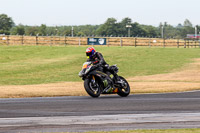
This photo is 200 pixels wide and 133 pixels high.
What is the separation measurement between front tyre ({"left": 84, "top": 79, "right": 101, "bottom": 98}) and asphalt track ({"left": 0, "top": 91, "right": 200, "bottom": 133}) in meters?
1.15

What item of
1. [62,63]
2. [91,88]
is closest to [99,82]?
[91,88]

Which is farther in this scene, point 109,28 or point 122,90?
point 109,28

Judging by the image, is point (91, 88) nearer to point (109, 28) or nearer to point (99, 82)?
point (99, 82)

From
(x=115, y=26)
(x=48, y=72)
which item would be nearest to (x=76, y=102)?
(x=48, y=72)

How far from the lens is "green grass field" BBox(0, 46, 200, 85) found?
34469 millimetres

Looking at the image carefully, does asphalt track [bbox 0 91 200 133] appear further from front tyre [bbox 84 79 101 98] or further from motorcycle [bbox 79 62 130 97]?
motorcycle [bbox 79 62 130 97]

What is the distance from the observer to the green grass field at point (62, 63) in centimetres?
3447

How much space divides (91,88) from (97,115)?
4.58 meters

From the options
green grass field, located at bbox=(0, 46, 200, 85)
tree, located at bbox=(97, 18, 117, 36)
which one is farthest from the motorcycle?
tree, located at bbox=(97, 18, 117, 36)

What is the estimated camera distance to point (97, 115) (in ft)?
Result: 34.0

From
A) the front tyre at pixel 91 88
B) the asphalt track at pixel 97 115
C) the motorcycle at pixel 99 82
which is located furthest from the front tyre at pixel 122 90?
the asphalt track at pixel 97 115

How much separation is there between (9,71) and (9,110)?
27031 millimetres

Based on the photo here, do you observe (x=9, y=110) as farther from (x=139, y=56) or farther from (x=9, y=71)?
(x=139, y=56)

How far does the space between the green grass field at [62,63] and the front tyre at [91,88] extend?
14523mm
